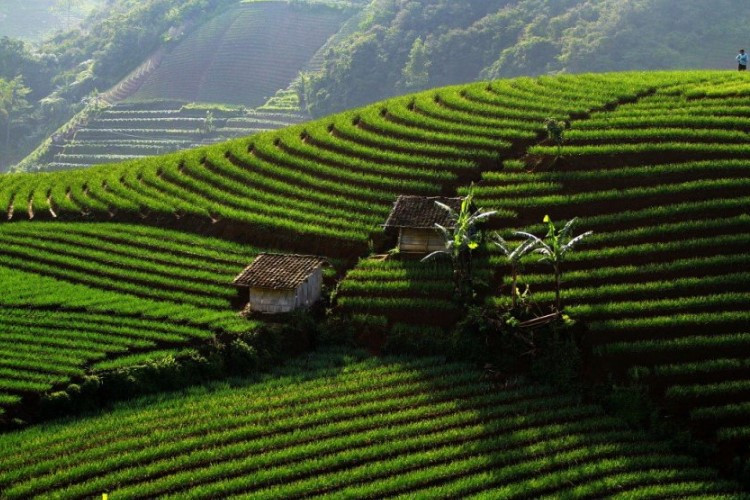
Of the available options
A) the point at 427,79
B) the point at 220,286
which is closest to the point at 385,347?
the point at 220,286

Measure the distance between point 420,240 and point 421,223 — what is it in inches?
24.2

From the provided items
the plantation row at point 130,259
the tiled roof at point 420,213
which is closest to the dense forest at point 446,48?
the tiled roof at point 420,213

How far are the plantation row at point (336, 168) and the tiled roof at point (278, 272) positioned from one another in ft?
9.58

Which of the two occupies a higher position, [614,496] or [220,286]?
[220,286]

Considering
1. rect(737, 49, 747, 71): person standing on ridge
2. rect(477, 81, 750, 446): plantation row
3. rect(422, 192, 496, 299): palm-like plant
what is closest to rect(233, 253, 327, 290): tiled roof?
rect(422, 192, 496, 299): palm-like plant

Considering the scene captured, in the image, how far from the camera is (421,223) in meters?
27.8

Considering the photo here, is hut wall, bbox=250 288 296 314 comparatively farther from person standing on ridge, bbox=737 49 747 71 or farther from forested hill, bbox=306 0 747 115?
forested hill, bbox=306 0 747 115

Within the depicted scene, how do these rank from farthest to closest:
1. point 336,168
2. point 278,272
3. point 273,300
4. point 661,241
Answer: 1. point 336,168
2. point 661,241
3. point 278,272
4. point 273,300

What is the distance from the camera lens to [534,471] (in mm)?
19391

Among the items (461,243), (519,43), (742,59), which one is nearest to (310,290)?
(461,243)

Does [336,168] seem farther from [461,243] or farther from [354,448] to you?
[354,448]

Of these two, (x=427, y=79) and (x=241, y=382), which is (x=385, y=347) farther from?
(x=427, y=79)

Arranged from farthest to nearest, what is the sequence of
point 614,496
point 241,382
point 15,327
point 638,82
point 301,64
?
point 301,64 → point 638,82 → point 15,327 → point 241,382 → point 614,496

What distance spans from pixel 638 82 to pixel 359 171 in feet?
42.6
